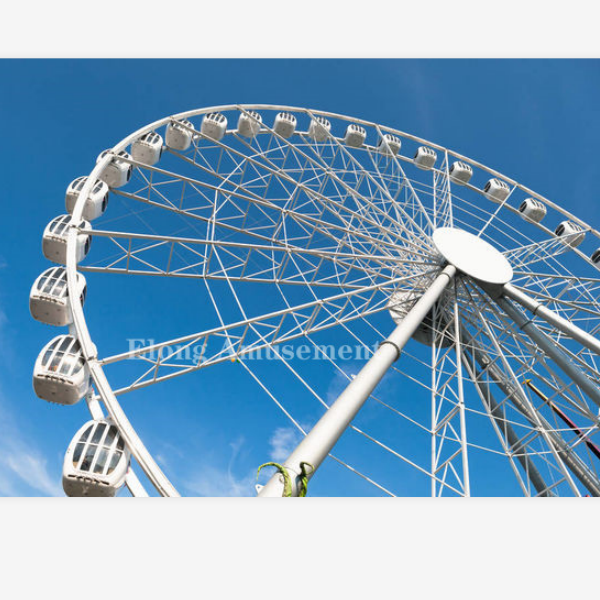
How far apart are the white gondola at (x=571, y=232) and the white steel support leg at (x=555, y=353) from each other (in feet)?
26.9

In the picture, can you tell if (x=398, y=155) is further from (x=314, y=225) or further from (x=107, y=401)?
(x=107, y=401)

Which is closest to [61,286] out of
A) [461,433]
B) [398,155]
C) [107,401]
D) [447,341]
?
[107,401]

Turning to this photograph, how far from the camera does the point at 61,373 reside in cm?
822

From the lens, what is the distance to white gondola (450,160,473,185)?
72.6 feet

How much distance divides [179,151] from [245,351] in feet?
30.2

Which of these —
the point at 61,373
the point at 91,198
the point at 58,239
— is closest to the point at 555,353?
the point at 61,373

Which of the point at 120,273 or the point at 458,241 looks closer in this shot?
the point at 120,273

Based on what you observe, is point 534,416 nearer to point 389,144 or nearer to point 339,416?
point 339,416

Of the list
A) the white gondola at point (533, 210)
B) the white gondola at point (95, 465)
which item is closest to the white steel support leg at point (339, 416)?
the white gondola at point (95, 465)

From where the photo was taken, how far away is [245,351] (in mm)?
11078

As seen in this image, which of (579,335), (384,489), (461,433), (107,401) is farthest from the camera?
(579,335)

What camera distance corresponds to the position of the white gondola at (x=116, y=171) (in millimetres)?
13516

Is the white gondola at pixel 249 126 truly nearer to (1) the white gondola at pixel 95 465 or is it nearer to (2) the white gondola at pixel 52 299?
(2) the white gondola at pixel 52 299

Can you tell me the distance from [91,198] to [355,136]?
1329 centimetres
